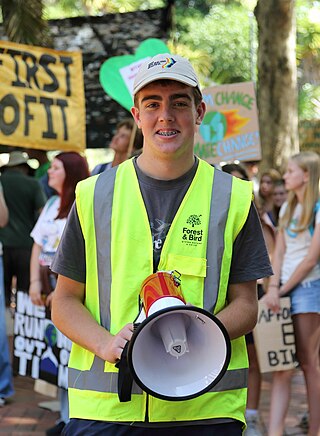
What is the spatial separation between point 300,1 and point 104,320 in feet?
129

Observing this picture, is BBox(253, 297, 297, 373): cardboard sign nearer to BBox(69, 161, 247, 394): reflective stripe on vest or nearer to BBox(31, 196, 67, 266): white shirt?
BBox(31, 196, 67, 266): white shirt

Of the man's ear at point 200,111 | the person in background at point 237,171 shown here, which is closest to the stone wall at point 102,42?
the person in background at point 237,171

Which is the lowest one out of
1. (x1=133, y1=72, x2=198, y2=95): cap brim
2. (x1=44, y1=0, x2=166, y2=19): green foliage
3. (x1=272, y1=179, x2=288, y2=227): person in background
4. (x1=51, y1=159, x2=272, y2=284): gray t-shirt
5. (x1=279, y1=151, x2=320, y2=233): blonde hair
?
(x1=272, y1=179, x2=288, y2=227): person in background

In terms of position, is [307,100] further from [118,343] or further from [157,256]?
[118,343]

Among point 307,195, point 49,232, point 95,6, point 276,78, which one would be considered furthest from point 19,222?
point 95,6

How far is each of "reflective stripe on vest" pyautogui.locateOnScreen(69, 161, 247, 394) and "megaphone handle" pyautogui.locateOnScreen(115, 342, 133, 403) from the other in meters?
0.07

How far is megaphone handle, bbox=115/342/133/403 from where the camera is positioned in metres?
2.59

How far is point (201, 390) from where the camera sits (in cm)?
257

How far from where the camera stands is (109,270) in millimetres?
2807

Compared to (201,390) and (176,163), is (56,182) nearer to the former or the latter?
(176,163)

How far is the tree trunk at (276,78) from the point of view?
45.7ft

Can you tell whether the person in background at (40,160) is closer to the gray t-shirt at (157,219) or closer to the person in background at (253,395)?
the person in background at (253,395)

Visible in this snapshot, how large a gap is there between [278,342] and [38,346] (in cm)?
179

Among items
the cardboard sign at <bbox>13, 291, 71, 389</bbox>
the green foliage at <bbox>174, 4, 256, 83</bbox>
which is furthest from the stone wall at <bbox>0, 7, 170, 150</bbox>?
the green foliage at <bbox>174, 4, 256, 83</bbox>
